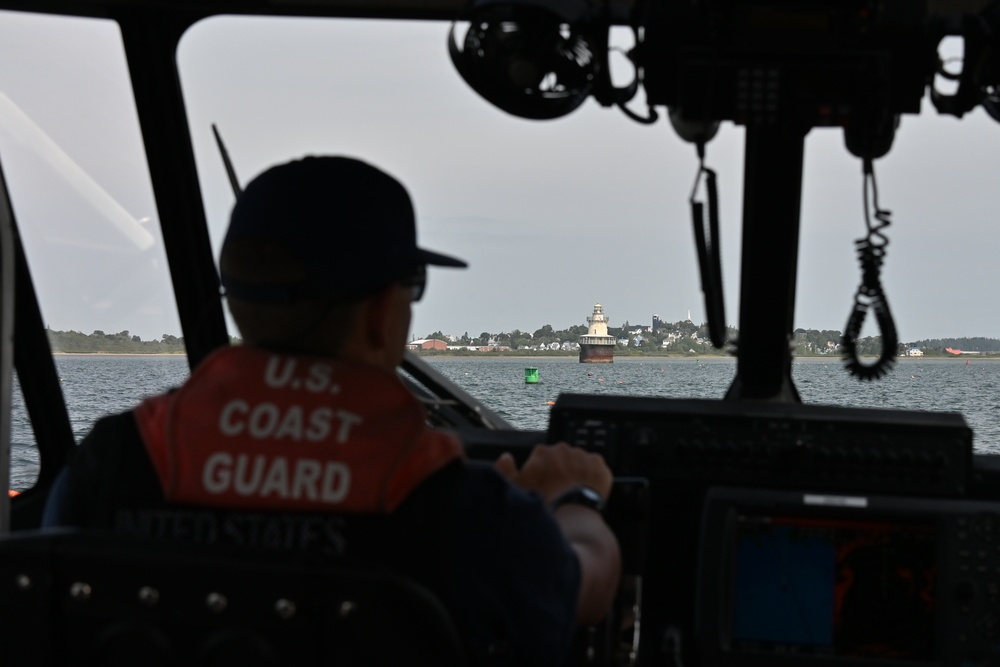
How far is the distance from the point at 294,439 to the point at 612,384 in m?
1.57

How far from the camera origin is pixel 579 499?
1236 mm

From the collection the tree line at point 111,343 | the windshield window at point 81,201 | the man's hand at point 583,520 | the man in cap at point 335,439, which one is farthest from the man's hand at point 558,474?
the tree line at point 111,343

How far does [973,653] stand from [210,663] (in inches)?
63.5

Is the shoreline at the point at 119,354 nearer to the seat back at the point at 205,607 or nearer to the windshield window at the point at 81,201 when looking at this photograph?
the windshield window at the point at 81,201

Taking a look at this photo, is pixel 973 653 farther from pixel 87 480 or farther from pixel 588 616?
pixel 87 480

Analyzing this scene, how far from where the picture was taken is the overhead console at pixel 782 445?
2090 millimetres

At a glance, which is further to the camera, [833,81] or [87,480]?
[833,81]

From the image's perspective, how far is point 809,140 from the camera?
2430 millimetres

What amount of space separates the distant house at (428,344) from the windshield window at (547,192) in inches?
1.3

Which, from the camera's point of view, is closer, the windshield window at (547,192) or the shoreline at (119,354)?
the windshield window at (547,192)

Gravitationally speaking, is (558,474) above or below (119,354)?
below

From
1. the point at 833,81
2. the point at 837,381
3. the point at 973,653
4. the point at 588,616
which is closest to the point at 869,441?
the point at 837,381

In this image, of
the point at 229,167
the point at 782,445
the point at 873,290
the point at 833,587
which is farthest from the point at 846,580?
the point at 229,167

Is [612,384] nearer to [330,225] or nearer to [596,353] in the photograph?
[596,353]
